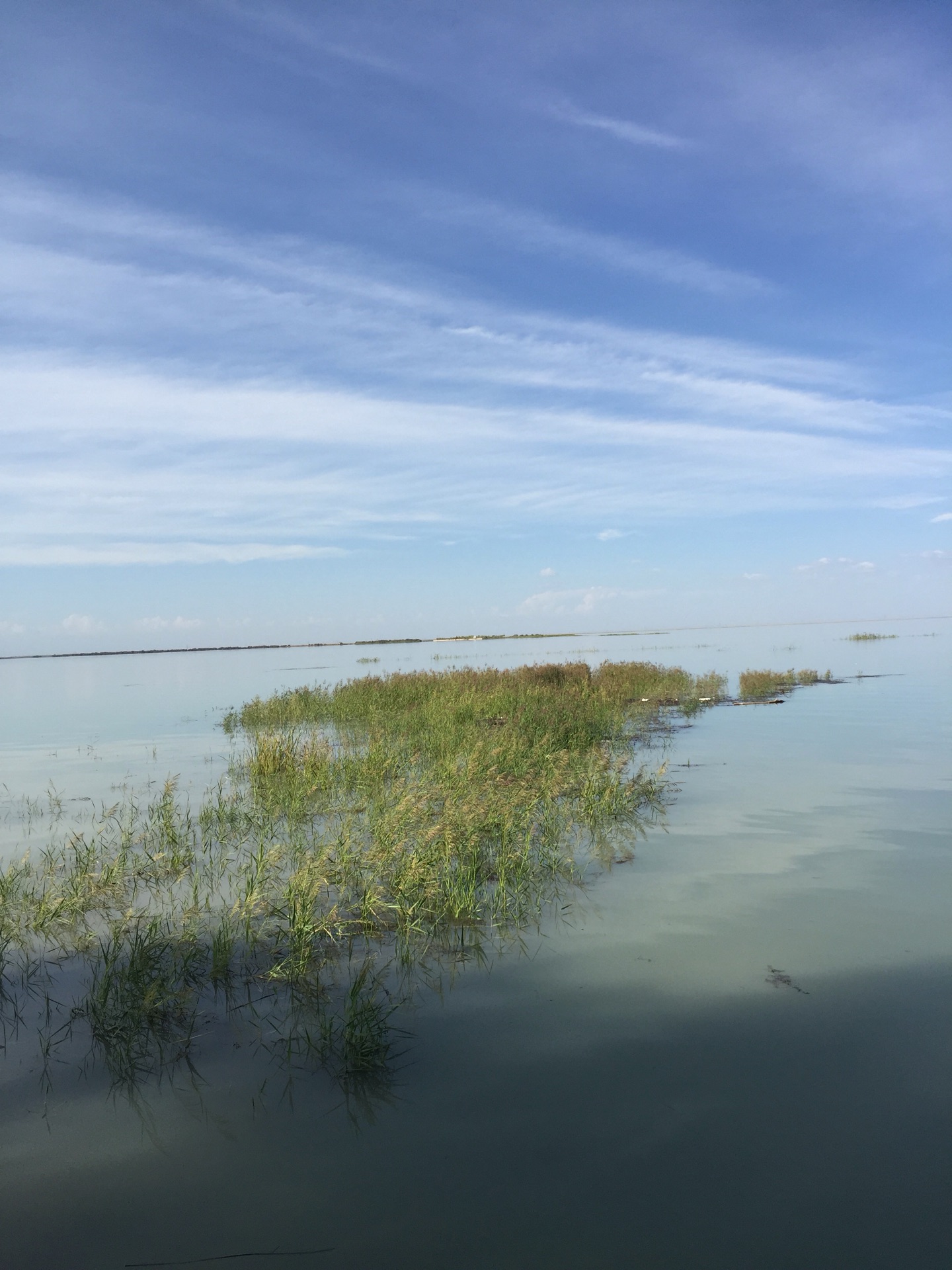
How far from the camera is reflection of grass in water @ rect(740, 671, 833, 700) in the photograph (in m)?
35.3

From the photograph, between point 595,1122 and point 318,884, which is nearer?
point 595,1122

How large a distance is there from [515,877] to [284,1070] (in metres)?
4.69

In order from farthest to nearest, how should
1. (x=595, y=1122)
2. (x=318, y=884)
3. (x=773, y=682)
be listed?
1. (x=773, y=682)
2. (x=318, y=884)
3. (x=595, y=1122)

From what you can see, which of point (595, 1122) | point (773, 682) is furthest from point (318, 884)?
point (773, 682)

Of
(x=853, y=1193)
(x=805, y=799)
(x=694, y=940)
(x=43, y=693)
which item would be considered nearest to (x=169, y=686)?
(x=43, y=693)

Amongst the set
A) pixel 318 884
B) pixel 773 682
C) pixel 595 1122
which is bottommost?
pixel 595 1122

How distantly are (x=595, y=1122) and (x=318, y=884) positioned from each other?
4258 millimetres

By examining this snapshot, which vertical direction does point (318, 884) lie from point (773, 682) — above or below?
below

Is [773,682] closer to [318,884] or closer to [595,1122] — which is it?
[318,884]

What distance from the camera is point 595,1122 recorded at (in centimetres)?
520

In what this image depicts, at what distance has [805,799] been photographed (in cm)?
1487

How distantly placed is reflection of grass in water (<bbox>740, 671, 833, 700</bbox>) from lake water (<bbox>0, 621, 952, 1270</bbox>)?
1034 inches

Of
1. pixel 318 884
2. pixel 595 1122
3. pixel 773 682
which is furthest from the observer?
pixel 773 682

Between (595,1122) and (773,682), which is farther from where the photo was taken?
(773,682)
